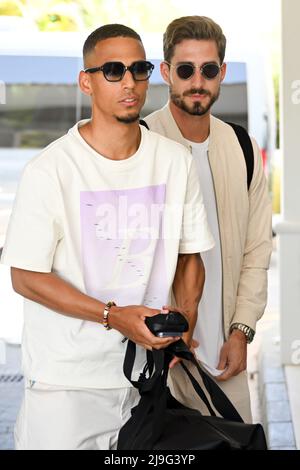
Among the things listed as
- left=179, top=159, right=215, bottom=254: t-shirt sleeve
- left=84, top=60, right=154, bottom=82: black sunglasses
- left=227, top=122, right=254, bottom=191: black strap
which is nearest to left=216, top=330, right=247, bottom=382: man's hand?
left=227, top=122, right=254, bottom=191: black strap

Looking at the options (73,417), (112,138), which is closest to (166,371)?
(73,417)

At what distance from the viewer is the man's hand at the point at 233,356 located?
9.98ft

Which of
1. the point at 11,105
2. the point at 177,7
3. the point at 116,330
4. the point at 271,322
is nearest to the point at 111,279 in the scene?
the point at 116,330

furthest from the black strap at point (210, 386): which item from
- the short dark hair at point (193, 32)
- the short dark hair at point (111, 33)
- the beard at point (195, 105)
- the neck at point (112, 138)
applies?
the short dark hair at point (193, 32)

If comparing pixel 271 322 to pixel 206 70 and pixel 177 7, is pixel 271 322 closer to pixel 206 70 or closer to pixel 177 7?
pixel 206 70

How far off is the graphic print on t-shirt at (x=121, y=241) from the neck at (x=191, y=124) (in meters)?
0.58

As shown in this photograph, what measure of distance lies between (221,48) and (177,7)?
10.2m

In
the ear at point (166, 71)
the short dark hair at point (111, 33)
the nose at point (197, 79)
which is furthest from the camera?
the ear at point (166, 71)

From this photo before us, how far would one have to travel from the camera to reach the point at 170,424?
7.72ft

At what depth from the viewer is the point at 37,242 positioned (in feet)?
7.80

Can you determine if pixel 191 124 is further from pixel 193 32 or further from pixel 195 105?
pixel 193 32

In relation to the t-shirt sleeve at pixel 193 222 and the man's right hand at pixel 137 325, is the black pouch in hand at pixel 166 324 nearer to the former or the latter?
the man's right hand at pixel 137 325

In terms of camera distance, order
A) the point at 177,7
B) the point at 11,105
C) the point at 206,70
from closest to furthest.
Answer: the point at 206,70 → the point at 11,105 → the point at 177,7

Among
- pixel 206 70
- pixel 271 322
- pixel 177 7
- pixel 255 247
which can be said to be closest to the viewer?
pixel 206 70
